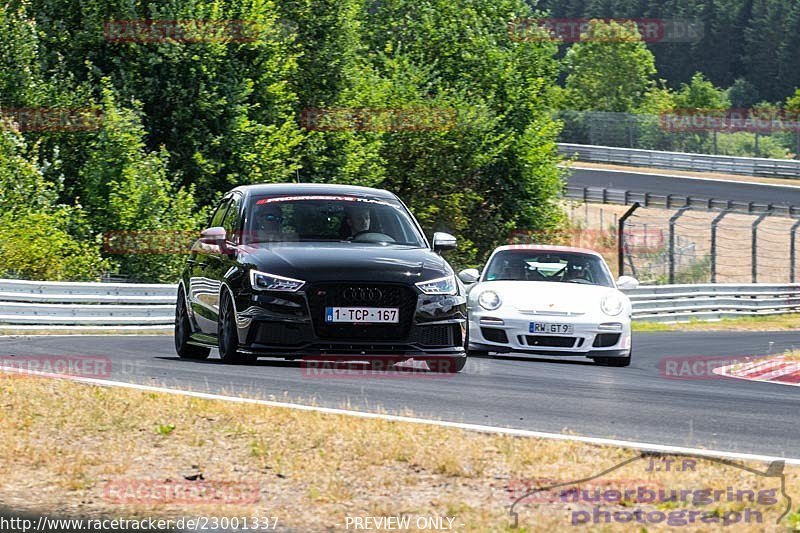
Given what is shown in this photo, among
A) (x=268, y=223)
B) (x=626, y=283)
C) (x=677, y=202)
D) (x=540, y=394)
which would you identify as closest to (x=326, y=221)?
(x=268, y=223)

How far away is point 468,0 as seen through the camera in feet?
156

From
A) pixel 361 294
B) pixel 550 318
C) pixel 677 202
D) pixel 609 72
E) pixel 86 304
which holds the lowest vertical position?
pixel 677 202

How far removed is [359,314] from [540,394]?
5.38ft

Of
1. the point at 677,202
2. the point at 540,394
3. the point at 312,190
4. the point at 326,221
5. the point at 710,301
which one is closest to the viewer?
the point at 540,394

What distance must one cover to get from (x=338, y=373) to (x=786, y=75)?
416 feet

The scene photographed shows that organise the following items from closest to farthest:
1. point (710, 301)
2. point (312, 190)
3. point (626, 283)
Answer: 1. point (312, 190)
2. point (626, 283)
3. point (710, 301)

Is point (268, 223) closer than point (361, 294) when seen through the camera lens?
No

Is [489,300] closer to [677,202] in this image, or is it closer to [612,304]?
[612,304]

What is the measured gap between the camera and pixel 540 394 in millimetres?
11078

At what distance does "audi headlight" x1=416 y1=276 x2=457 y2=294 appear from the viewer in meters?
11.3

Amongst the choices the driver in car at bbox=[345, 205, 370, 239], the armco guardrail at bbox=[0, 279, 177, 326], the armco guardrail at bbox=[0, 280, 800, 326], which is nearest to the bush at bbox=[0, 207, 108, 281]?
the armco guardrail at bbox=[0, 280, 800, 326]

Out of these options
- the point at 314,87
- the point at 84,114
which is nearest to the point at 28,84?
the point at 84,114

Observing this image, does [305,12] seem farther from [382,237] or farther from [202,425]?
[202,425]

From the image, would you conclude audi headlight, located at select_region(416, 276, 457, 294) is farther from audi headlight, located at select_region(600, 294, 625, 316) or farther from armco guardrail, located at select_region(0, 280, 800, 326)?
armco guardrail, located at select_region(0, 280, 800, 326)
